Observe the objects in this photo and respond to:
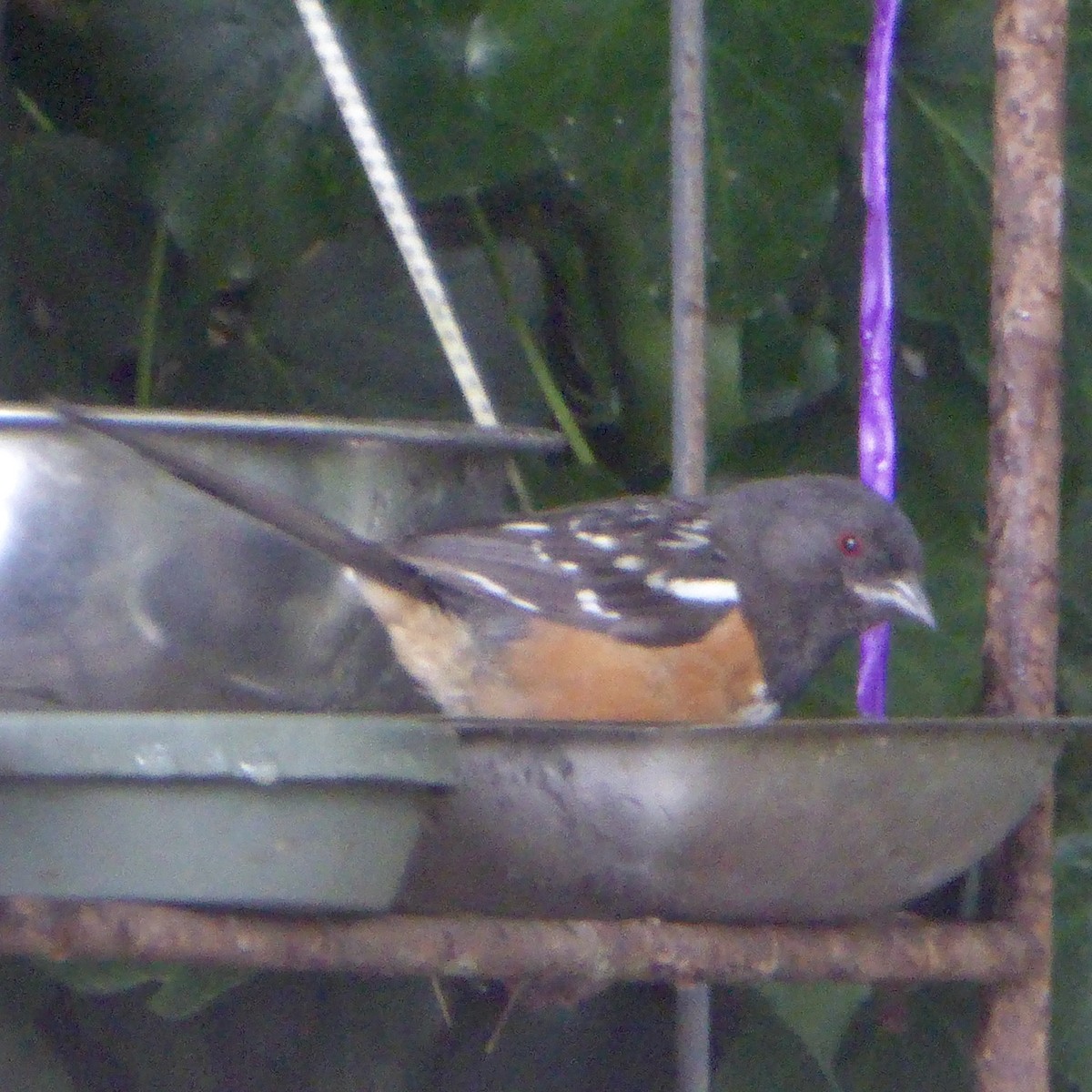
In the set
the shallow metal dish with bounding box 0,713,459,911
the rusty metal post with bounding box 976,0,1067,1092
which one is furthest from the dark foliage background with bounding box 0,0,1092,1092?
the shallow metal dish with bounding box 0,713,459,911

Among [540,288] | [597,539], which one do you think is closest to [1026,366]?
[597,539]

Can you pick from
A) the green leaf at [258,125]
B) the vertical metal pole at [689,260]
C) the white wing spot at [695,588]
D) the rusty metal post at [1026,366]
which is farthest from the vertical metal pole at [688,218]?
the green leaf at [258,125]

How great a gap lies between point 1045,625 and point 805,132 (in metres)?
0.61

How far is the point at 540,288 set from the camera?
2.22 meters

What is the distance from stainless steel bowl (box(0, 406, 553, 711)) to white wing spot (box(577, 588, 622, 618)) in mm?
257

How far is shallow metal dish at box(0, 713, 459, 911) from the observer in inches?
40.4

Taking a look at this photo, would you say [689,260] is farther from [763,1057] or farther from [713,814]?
[763,1057]

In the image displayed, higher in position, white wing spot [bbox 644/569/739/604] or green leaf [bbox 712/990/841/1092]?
white wing spot [bbox 644/569/739/604]

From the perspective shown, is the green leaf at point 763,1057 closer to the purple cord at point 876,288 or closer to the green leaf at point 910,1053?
the green leaf at point 910,1053

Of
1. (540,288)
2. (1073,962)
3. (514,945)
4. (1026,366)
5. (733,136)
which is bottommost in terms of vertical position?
(1073,962)

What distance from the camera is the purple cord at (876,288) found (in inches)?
69.0

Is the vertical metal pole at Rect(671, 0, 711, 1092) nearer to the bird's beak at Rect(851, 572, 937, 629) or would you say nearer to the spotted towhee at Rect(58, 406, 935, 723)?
the spotted towhee at Rect(58, 406, 935, 723)

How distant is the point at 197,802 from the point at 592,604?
774mm

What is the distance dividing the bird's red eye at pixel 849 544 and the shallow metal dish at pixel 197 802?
37.1 inches
